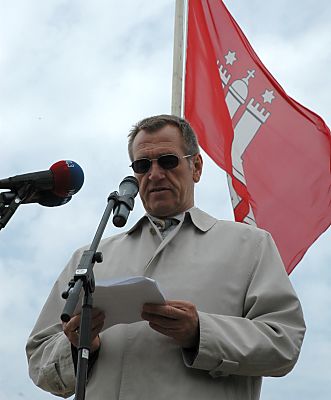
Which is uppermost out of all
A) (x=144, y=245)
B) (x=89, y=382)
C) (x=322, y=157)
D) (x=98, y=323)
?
(x=322, y=157)

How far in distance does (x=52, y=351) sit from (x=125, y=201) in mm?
742

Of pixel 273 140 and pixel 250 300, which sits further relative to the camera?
pixel 273 140

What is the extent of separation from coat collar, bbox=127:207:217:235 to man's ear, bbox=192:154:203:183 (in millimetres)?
246

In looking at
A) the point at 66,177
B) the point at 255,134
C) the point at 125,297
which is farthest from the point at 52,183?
the point at 255,134

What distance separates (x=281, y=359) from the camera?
3.69 metres

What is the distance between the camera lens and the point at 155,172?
4.36 m

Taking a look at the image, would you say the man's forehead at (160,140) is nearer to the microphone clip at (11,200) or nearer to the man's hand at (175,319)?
the microphone clip at (11,200)

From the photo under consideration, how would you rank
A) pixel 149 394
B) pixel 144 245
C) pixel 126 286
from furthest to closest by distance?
pixel 144 245 < pixel 149 394 < pixel 126 286

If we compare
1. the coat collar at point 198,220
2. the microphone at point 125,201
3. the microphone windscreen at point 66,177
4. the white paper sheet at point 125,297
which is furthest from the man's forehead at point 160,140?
the white paper sheet at point 125,297

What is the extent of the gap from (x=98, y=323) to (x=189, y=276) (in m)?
0.54

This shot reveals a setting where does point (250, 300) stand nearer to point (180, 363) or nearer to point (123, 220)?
point (180, 363)

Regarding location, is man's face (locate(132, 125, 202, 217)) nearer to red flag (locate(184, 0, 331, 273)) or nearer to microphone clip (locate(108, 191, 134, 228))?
microphone clip (locate(108, 191, 134, 228))

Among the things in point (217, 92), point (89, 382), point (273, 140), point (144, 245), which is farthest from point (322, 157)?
point (89, 382)

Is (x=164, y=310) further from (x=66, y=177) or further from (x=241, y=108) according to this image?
(x=241, y=108)
